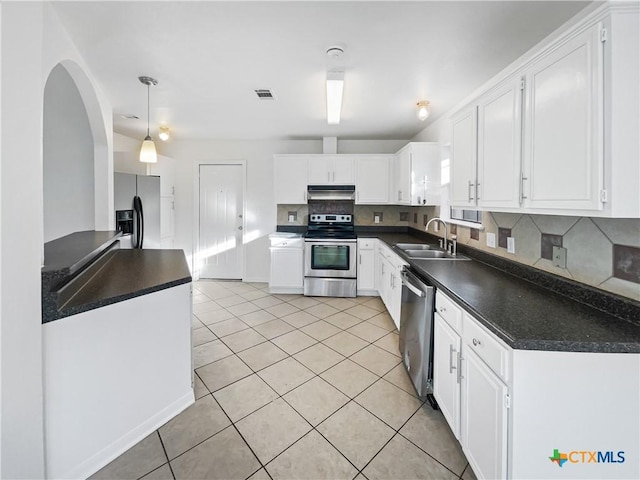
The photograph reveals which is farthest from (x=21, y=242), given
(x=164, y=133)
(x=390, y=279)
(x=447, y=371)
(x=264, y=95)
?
(x=164, y=133)

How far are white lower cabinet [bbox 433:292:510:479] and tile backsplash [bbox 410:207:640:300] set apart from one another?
26.1 inches

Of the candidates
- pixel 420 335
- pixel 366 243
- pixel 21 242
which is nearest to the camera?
pixel 21 242

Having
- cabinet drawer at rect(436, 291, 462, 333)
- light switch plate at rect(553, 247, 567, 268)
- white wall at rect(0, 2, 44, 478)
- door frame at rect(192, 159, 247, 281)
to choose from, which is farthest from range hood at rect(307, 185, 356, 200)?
white wall at rect(0, 2, 44, 478)

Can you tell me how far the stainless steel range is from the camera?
13.9ft

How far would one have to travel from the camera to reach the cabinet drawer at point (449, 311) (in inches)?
62.0

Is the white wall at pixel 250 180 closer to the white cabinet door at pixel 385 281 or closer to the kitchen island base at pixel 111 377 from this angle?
the white cabinet door at pixel 385 281

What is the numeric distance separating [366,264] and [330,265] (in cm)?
52

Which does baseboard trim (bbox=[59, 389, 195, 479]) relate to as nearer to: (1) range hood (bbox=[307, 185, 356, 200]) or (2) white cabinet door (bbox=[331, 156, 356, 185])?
(1) range hood (bbox=[307, 185, 356, 200])

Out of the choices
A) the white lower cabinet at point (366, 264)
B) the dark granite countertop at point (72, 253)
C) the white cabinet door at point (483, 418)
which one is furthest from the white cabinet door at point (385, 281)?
the dark granite countertop at point (72, 253)

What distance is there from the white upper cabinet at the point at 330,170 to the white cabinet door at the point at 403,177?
650mm

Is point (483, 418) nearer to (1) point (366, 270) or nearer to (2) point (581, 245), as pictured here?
(2) point (581, 245)

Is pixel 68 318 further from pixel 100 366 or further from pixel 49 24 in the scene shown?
pixel 49 24

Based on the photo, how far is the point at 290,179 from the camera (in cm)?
453

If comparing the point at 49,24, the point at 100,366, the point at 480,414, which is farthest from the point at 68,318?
the point at 480,414
